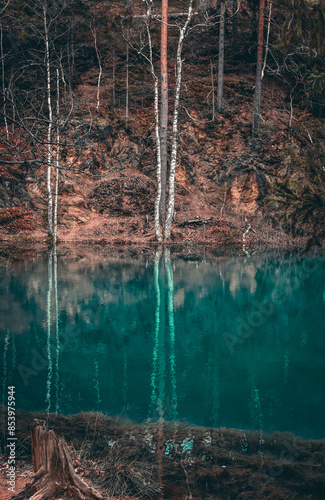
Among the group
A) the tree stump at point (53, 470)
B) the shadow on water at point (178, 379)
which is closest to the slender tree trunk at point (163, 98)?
the shadow on water at point (178, 379)

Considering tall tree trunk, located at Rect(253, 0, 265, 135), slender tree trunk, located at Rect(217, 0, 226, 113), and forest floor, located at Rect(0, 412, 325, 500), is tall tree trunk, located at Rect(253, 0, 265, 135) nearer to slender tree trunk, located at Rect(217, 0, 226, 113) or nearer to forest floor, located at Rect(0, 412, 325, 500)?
slender tree trunk, located at Rect(217, 0, 226, 113)

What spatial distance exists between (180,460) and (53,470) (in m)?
1.95

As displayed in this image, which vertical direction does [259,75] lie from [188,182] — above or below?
above

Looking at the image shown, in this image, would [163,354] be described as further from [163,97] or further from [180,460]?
[163,97]

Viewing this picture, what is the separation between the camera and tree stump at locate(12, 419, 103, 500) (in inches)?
142

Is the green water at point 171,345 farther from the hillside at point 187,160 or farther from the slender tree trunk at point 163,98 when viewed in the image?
the hillside at point 187,160

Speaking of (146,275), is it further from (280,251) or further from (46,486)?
(46,486)

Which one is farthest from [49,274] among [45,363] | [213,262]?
[45,363]

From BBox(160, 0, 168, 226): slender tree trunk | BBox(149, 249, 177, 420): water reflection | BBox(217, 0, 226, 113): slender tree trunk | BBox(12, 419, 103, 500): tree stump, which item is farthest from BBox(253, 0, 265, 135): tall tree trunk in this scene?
BBox(12, 419, 103, 500): tree stump

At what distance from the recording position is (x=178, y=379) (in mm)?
7418

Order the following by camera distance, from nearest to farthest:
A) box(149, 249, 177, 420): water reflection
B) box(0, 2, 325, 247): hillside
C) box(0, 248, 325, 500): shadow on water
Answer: box(0, 248, 325, 500): shadow on water, box(149, 249, 177, 420): water reflection, box(0, 2, 325, 247): hillside

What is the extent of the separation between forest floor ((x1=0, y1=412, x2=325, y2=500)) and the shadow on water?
19 mm

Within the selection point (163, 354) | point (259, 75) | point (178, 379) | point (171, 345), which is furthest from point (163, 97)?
point (178, 379)

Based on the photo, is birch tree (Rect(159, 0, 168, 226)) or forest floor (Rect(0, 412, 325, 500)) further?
birch tree (Rect(159, 0, 168, 226))
